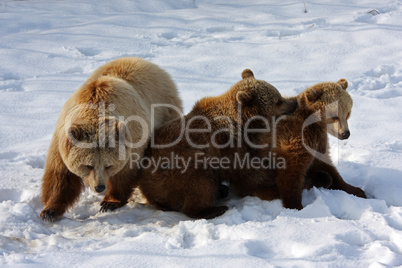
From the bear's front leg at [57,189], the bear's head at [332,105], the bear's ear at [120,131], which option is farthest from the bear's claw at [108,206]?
the bear's head at [332,105]

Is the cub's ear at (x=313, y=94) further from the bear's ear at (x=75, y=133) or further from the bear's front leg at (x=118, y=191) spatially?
the bear's ear at (x=75, y=133)

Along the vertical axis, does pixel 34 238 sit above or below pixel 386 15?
below

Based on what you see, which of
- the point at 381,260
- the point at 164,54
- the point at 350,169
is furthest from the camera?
the point at 164,54

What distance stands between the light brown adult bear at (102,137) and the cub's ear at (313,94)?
6.21 ft

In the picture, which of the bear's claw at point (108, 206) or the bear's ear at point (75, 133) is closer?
the bear's ear at point (75, 133)

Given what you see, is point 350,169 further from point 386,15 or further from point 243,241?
point 386,15

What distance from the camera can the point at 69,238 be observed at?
14.0 feet

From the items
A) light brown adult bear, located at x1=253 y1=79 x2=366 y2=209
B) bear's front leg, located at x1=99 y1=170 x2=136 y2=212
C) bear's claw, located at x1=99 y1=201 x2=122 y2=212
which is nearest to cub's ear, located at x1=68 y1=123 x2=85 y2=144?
bear's front leg, located at x1=99 y1=170 x2=136 y2=212

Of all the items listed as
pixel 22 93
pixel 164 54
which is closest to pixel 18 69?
pixel 22 93

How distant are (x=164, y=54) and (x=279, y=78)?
2.76 m

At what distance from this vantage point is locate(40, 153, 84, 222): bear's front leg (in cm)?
480

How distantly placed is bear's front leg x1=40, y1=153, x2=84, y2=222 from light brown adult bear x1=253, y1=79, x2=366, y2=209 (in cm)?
208

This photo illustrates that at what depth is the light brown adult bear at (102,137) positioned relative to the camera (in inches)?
172

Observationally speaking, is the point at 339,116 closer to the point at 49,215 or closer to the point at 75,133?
the point at 75,133
